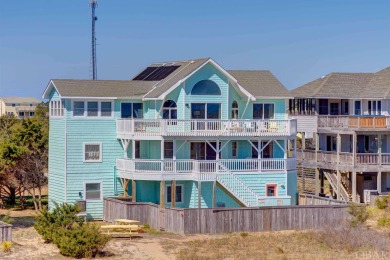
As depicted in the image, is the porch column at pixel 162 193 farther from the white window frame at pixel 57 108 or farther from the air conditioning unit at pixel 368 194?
the air conditioning unit at pixel 368 194

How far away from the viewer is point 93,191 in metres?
50.5

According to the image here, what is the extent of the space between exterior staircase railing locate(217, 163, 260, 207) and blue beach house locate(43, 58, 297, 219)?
0.05 metres

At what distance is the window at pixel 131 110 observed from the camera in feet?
169

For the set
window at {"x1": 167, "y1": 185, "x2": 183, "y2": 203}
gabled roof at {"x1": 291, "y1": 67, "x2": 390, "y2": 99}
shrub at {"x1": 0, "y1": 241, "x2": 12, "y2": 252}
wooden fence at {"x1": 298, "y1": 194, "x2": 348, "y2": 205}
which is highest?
gabled roof at {"x1": 291, "y1": 67, "x2": 390, "y2": 99}

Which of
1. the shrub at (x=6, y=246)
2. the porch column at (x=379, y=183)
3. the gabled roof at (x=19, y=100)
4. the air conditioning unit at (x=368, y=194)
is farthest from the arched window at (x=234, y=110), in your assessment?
the gabled roof at (x=19, y=100)

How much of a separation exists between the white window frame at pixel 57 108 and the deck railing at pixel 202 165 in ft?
13.9

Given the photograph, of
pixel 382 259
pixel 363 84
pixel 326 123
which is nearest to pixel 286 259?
pixel 382 259

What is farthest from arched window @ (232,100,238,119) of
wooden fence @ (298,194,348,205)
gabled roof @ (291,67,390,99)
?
gabled roof @ (291,67,390,99)

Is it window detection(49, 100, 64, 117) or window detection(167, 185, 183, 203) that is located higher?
window detection(49, 100, 64, 117)

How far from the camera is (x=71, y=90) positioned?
50.2 metres

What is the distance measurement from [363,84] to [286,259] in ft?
84.6

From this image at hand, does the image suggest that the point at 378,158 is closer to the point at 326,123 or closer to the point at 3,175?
the point at 326,123

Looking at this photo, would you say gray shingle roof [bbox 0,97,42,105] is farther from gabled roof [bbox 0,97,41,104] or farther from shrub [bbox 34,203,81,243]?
shrub [bbox 34,203,81,243]

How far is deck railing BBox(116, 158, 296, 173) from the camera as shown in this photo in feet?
159
